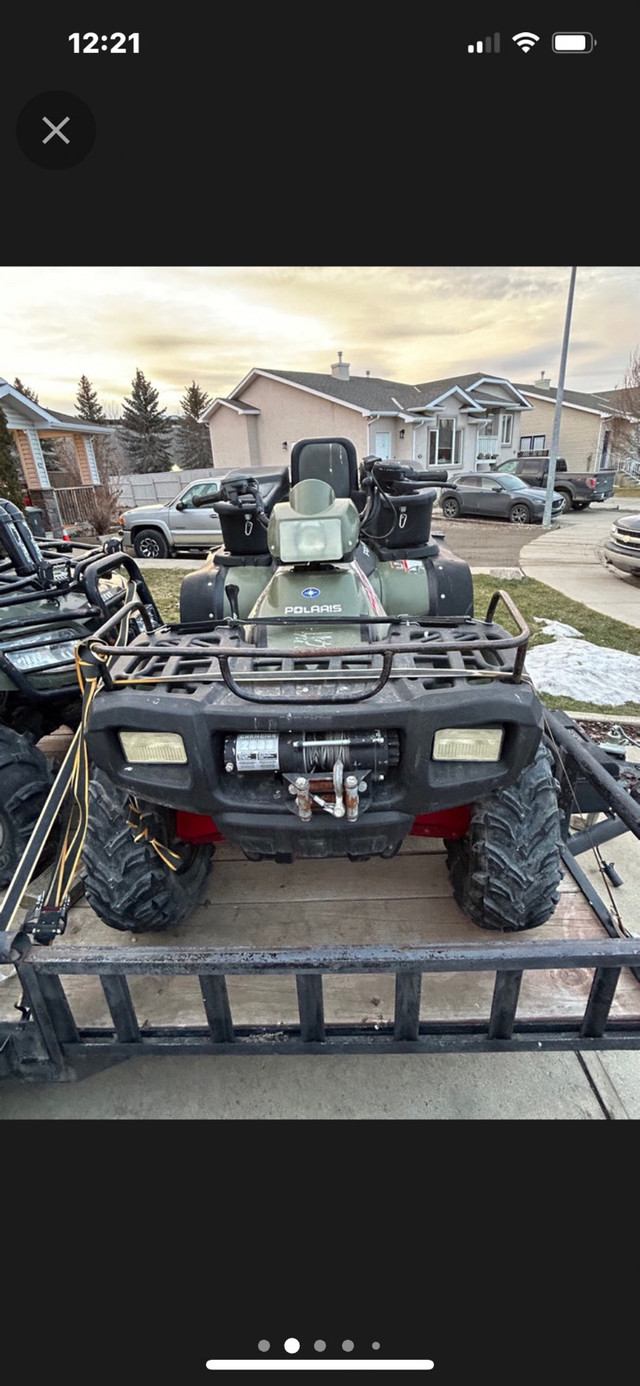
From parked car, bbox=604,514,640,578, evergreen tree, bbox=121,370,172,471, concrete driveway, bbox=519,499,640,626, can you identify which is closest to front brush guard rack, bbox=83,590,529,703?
concrete driveway, bbox=519,499,640,626

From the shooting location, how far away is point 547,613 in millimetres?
8398

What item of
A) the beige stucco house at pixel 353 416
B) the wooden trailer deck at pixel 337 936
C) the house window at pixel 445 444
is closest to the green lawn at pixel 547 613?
the wooden trailer deck at pixel 337 936

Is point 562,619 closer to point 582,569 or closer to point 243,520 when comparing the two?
point 582,569

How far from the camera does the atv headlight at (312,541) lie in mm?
3045

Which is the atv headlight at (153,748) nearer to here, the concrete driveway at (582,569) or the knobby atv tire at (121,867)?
the knobby atv tire at (121,867)

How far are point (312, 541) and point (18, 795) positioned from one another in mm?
1754

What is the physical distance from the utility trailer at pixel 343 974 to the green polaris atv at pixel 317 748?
24 centimetres

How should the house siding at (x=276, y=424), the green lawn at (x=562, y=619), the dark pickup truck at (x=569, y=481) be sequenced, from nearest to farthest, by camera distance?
the green lawn at (x=562, y=619) < the dark pickup truck at (x=569, y=481) < the house siding at (x=276, y=424)

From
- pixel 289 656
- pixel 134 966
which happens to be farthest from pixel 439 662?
pixel 134 966

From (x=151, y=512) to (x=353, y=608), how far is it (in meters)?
10.9

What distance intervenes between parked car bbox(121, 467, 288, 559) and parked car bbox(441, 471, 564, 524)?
7.36 metres

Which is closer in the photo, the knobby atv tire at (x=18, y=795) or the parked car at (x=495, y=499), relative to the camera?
the knobby atv tire at (x=18, y=795)

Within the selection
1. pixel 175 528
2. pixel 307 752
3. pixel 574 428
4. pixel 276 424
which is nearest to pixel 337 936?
pixel 307 752

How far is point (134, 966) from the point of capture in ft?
6.36
